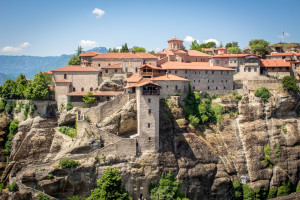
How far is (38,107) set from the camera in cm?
4078

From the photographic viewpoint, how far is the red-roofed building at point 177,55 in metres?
52.5

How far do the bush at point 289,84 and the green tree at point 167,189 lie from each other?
91.6 feet

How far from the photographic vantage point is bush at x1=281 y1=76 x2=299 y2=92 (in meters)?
48.4

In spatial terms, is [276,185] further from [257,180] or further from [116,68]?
[116,68]

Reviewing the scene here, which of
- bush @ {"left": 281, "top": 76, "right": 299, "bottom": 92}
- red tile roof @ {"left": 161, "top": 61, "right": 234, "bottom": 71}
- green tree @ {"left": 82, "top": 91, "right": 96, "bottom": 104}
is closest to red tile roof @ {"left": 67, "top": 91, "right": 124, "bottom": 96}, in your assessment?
green tree @ {"left": 82, "top": 91, "right": 96, "bottom": 104}

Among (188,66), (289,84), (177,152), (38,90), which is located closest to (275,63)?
(289,84)

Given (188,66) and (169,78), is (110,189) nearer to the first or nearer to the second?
(169,78)

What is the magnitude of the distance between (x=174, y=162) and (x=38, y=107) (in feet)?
73.6

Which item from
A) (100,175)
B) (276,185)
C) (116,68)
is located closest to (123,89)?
(116,68)

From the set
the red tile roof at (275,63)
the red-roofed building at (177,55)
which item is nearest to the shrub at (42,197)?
the red-roofed building at (177,55)

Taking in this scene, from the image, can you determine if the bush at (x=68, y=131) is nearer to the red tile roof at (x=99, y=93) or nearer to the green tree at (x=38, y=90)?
the red tile roof at (x=99, y=93)

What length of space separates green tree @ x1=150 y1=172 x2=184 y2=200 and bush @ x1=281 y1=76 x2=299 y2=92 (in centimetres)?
2791

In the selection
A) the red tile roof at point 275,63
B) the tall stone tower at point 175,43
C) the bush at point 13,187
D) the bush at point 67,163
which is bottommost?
the bush at point 13,187

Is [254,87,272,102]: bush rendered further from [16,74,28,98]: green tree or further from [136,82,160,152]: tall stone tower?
[16,74,28,98]: green tree
